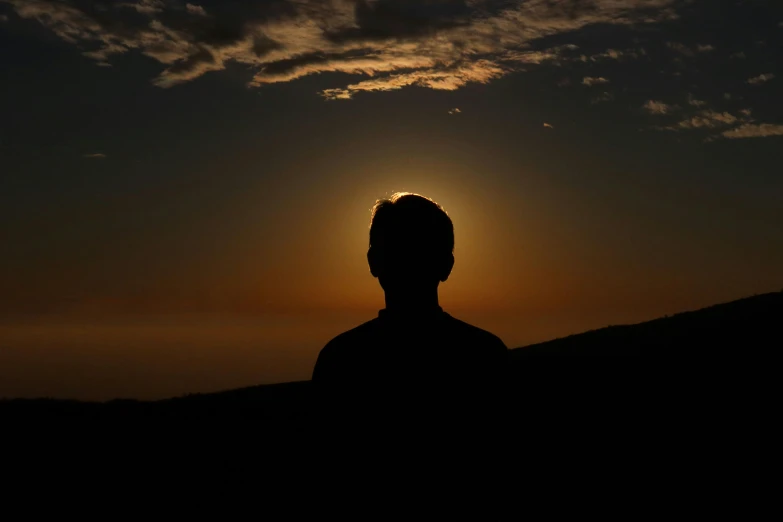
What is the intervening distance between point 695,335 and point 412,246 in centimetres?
1661

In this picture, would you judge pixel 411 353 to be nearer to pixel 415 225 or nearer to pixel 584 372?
pixel 415 225

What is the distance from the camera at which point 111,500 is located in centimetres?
1184

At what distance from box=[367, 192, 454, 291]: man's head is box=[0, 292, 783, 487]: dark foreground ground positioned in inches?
234

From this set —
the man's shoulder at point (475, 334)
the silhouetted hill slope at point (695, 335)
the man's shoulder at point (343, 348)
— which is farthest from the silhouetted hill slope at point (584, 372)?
the man's shoulder at point (343, 348)

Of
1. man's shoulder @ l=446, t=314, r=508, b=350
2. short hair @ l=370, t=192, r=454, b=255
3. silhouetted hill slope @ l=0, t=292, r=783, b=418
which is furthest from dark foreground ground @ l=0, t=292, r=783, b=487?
short hair @ l=370, t=192, r=454, b=255

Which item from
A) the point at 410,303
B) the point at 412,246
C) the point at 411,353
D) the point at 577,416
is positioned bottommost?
the point at 577,416

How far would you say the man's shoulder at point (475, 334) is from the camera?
2.79 m

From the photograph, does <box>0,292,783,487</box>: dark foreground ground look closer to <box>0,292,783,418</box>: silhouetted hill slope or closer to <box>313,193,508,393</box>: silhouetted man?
<box>0,292,783,418</box>: silhouetted hill slope

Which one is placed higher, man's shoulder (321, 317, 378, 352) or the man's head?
the man's head

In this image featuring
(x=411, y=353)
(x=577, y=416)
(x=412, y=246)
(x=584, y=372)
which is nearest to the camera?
(x=411, y=353)

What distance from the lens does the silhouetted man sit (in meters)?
2.74

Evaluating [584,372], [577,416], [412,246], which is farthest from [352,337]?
[584,372]

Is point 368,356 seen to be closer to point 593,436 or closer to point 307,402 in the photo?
point 307,402

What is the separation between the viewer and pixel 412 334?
278 cm
